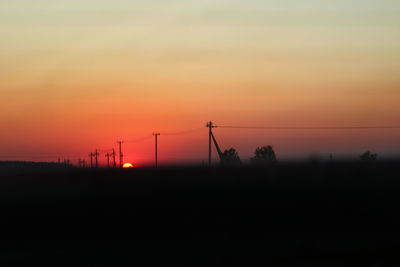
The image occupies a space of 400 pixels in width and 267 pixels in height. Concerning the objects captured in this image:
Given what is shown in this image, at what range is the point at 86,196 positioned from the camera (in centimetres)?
3500

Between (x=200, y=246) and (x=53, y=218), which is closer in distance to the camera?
(x=200, y=246)

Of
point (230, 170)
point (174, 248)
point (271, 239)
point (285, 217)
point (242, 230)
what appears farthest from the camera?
point (230, 170)

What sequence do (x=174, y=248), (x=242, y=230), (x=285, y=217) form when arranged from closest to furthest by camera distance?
(x=174, y=248), (x=242, y=230), (x=285, y=217)

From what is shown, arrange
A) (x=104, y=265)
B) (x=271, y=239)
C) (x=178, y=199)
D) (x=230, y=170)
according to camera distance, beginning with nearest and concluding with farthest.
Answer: (x=104, y=265), (x=271, y=239), (x=178, y=199), (x=230, y=170)

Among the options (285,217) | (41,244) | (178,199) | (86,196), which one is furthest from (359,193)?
(41,244)

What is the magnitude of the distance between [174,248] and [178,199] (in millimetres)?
9511

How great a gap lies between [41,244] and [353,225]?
11.5 m

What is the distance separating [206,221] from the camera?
28.8 meters

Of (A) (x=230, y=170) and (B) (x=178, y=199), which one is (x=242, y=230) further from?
(A) (x=230, y=170)

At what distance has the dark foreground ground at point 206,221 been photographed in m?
22.2

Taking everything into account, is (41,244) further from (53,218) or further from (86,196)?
(86,196)

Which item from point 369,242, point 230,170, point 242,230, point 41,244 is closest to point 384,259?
point 369,242

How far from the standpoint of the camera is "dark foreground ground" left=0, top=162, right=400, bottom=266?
2223 cm

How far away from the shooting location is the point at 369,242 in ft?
80.5
